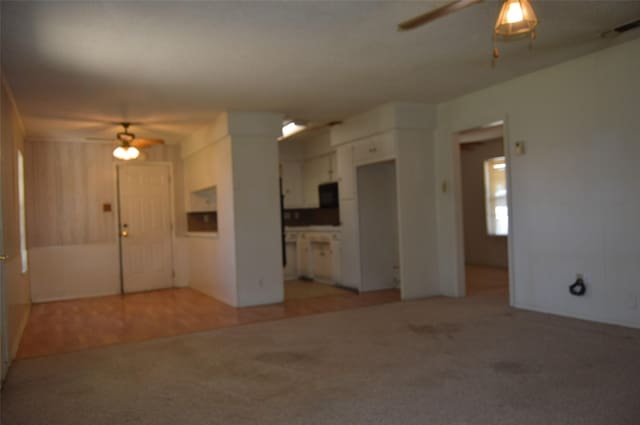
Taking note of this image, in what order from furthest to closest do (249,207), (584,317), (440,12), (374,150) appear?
(374,150) → (249,207) → (584,317) → (440,12)

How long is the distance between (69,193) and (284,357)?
5.49m

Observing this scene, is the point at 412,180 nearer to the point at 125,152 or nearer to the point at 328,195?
the point at 328,195

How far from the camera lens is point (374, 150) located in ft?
21.6

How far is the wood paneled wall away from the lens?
7.41 metres

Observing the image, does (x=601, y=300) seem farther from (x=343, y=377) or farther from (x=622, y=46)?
(x=343, y=377)

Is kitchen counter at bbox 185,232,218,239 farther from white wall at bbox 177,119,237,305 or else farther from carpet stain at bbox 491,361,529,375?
carpet stain at bbox 491,361,529,375

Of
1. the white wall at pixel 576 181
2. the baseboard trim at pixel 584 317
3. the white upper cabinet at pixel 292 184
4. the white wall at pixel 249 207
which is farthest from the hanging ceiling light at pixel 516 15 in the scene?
the white upper cabinet at pixel 292 184

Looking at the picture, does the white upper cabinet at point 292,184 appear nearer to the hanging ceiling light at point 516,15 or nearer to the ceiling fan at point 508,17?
the ceiling fan at point 508,17

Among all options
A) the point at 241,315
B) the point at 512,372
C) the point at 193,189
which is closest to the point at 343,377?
the point at 512,372

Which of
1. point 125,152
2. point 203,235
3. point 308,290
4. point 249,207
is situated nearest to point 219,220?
point 249,207

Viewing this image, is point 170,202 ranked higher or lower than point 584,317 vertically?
Result: higher

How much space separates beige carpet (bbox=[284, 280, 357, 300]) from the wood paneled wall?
3114 mm

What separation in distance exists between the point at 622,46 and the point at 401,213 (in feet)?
9.63

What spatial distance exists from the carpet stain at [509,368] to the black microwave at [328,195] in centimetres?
488
